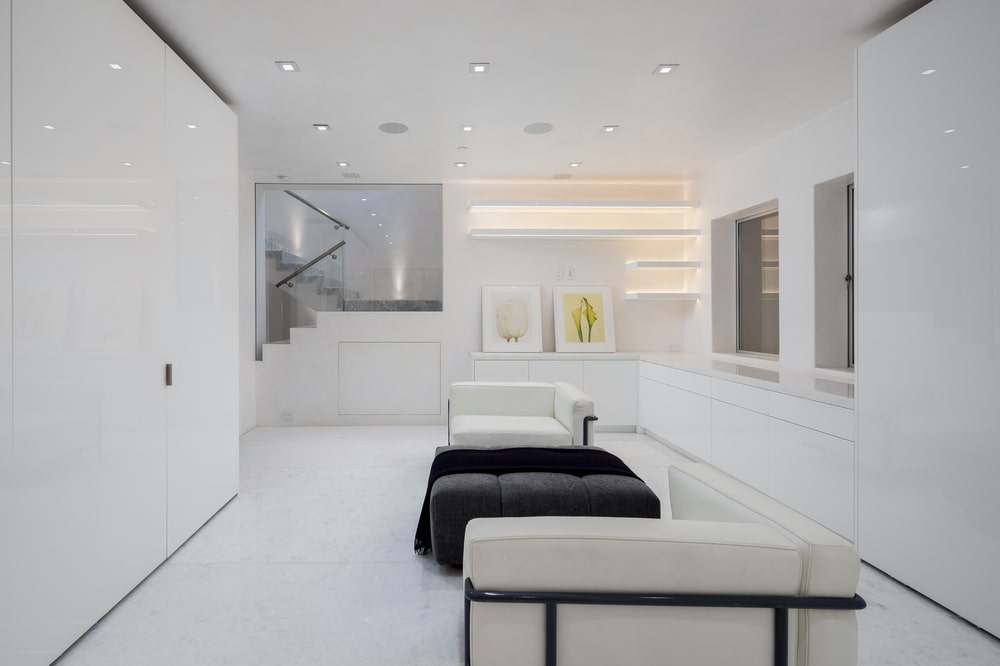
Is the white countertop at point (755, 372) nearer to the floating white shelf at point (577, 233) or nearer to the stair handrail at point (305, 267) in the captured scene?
the floating white shelf at point (577, 233)

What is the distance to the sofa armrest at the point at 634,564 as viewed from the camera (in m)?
1.27

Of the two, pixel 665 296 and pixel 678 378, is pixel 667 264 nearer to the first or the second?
pixel 665 296

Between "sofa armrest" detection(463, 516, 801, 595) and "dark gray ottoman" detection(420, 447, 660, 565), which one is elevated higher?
"sofa armrest" detection(463, 516, 801, 595)

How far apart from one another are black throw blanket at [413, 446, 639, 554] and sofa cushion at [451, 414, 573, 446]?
0.53 meters

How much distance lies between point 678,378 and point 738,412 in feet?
3.31

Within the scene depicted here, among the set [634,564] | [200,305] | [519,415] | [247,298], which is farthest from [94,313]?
[247,298]

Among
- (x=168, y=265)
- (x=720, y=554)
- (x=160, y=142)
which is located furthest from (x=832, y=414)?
(x=160, y=142)

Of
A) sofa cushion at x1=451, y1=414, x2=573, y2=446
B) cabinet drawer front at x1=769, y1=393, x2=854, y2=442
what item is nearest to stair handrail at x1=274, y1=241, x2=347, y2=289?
sofa cushion at x1=451, y1=414, x2=573, y2=446

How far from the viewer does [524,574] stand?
128cm

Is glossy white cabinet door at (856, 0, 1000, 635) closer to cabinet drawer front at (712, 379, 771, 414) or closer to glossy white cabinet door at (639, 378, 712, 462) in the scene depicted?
cabinet drawer front at (712, 379, 771, 414)

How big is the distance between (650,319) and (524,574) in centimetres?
533

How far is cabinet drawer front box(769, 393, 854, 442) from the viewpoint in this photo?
283 cm

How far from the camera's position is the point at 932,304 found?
2.35m

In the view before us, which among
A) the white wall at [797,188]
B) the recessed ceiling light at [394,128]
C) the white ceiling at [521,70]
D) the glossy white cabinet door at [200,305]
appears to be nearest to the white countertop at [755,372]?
the white wall at [797,188]
